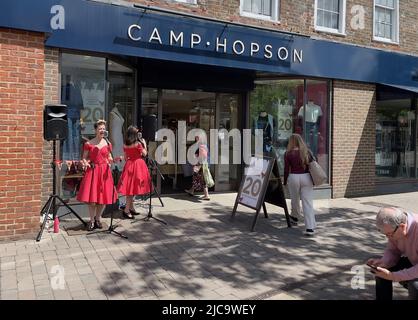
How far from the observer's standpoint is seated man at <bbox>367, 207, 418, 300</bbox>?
3713 mm

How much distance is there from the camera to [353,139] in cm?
1150

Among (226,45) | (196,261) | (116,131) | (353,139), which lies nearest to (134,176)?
(116,131)

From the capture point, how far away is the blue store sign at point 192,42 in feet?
23.5

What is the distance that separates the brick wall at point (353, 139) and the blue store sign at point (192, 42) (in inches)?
16.4

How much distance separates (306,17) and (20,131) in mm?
7479

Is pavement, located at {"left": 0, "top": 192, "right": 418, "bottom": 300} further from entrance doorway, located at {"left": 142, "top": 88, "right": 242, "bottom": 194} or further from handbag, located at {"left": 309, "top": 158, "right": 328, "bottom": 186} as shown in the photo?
entrance doorway, located at {"left": 142, "top": 88, "right": 242, "bottom": 194}

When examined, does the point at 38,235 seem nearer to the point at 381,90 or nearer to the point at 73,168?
the point at 73,168

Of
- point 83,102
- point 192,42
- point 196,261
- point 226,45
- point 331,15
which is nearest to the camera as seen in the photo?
point 196,261

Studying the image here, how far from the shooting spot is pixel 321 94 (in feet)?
36.7

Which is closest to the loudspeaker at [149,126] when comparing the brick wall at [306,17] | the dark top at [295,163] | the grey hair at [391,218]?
the brick wall at [306,17]

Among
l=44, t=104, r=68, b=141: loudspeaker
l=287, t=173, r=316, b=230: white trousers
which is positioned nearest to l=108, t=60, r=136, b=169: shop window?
l=44, t=104, r=68, b=141: loudspeaker

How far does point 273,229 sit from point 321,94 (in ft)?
16.1

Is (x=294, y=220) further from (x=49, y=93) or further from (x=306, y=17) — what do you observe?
(x=306, y=17)
